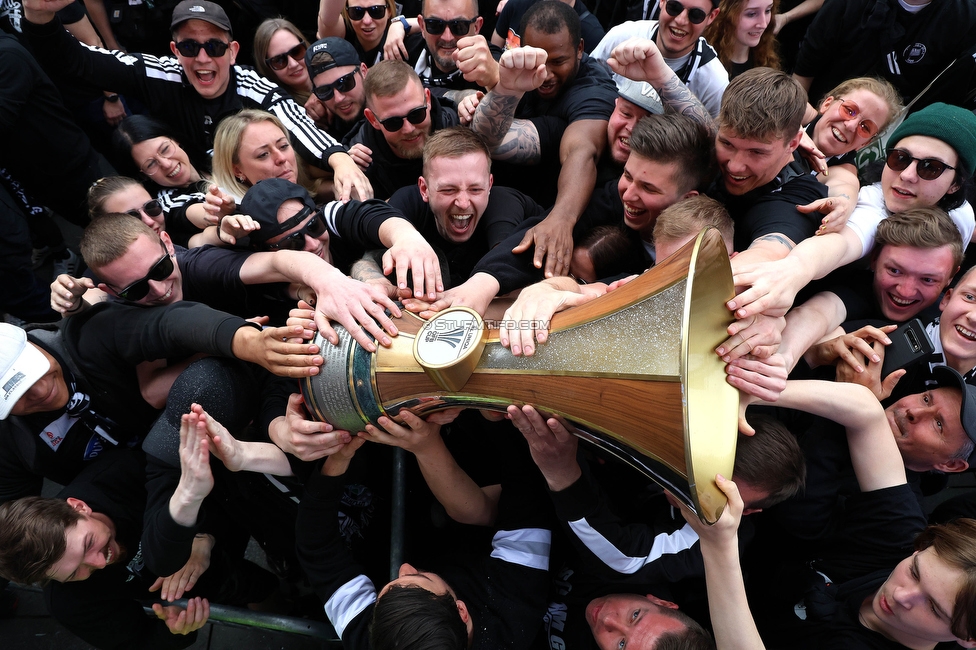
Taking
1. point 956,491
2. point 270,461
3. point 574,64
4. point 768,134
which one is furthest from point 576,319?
point 956,491

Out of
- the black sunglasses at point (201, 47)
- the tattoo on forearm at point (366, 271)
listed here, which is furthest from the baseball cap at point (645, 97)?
the black sunglasses at point (201, 47)

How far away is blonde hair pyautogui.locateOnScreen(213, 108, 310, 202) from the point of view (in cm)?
327

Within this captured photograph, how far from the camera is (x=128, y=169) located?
157 inches

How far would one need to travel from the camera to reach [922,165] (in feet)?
9.12

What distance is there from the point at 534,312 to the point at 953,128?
219cm

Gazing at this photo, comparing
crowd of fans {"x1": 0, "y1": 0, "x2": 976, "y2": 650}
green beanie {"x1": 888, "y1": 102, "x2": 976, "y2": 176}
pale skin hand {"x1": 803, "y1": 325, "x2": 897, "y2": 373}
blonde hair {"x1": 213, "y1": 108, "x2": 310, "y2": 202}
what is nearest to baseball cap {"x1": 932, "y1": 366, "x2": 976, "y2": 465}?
crowd of fans {"x1": 0, "y1": 0, "x2": 976, "y2": 650}

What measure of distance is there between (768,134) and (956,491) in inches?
125

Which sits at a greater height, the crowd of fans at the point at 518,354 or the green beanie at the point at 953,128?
the green beanie at the point at 953,128

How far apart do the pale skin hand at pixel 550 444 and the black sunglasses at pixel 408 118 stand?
1755 millimetres

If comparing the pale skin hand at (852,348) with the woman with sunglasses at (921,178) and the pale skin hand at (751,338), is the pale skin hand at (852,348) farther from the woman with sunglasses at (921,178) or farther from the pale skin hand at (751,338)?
the pale skin hand at (751,338)

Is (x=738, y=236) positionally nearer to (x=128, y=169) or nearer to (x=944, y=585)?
(x=944, y=585)

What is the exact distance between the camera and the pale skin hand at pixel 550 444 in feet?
6.57

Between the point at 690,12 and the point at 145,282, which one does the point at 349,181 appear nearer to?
the point at 145,282

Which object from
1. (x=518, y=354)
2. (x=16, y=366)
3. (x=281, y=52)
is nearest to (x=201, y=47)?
(x=281, y=52)
